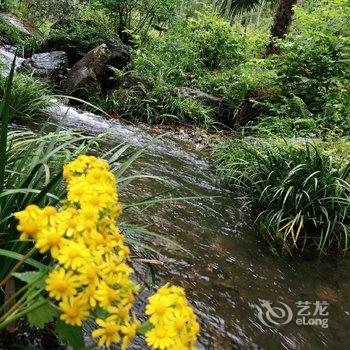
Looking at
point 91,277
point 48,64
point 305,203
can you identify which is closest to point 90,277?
point 91,277

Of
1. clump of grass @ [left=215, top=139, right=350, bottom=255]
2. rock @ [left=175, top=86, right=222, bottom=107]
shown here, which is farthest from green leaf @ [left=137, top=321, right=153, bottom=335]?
rock @ [left=175, top=86, right=222, bottom=107]

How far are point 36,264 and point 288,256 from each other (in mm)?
2569

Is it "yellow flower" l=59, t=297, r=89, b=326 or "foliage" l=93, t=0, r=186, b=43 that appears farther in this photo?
"foliage" l=93, t=0, r=186, b=43

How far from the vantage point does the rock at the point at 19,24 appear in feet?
42.8

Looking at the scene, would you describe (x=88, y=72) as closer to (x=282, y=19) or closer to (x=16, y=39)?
(x=16, y=39)

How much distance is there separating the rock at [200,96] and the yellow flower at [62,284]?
26.7 ft

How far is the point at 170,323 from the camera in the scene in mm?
932

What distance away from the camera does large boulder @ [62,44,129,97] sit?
8.66 m

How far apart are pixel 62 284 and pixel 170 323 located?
254 millimetres

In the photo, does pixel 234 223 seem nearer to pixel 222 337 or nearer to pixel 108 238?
pixel 222 337

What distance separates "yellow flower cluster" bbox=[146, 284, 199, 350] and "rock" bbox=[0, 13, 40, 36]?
1343 cm

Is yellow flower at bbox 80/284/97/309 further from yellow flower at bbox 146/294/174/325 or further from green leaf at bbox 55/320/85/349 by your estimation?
green leaf at bbox 55/320/85/349

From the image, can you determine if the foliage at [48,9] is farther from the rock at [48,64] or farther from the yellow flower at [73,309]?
the yellow flower at [73,309]

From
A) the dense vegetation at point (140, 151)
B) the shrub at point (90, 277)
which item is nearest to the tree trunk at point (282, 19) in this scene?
the dense vegetation at point (140, 151)
